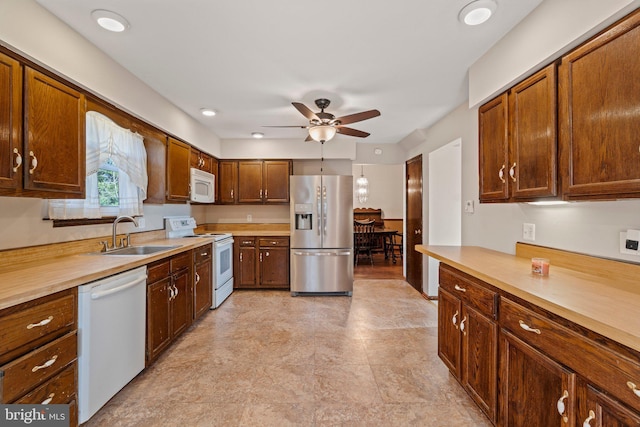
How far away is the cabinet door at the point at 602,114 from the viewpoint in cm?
118

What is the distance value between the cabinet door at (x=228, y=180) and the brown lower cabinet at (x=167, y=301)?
193 cm

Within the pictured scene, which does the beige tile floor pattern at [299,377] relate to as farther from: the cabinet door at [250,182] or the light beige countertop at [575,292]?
the cabinet door at [250,182]

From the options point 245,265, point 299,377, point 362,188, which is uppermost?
point 362,188

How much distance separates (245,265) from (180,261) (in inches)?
71.8

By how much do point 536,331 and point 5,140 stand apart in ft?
8.81

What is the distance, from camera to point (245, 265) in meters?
4.60

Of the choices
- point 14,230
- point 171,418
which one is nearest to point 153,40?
point 14,230

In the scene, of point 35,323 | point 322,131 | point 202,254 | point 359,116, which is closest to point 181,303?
point 202,254

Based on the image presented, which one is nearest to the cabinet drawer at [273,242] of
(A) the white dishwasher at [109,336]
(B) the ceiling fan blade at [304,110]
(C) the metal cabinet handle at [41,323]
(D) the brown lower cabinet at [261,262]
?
(D) the brown lower cabinet at [261,262]

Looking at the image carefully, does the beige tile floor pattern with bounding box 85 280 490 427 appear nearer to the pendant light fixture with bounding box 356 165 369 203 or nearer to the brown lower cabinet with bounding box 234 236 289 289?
the brown lower cabinet with bounding box 234 236 289 289

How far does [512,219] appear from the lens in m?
2.31

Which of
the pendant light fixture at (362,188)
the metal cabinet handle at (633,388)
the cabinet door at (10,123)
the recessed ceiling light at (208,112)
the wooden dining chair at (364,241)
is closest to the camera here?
the metal cabinet handle at (633,388)

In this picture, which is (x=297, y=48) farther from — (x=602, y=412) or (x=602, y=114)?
(x=602, y=412)
